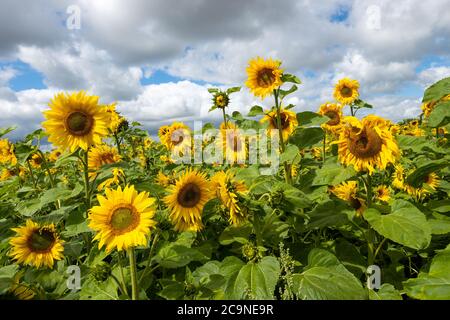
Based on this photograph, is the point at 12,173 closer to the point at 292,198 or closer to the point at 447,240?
the point at 292,198

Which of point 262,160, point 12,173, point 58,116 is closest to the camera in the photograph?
point 58,116

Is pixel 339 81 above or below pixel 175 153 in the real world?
above

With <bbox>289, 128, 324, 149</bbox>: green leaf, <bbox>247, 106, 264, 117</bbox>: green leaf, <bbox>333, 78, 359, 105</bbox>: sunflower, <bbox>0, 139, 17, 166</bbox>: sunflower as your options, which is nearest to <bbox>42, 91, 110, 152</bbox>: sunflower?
<bbox>247, 106, 264, 117</bbox>: green leaf

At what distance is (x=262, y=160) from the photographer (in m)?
3.83

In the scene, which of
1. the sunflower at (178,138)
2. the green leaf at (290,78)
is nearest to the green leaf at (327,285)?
the green leaf at (290,78)

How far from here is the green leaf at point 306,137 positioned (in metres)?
3.52

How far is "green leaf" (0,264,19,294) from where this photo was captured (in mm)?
2367

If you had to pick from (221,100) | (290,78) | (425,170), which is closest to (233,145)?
(221,100)

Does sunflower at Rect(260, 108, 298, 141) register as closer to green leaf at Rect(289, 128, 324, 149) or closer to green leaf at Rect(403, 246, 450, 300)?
green leaf at Rect(289, 128, 324, 149)

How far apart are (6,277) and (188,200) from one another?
1507mm

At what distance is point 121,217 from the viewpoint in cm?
236
